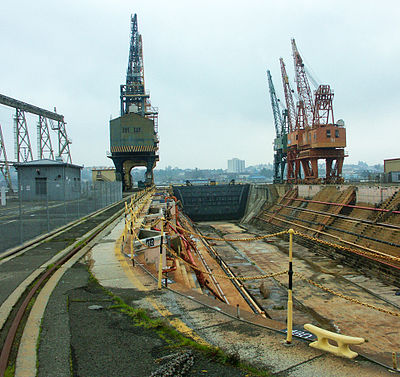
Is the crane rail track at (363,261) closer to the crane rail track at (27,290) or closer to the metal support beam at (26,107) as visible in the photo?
the crane rail track at (27,290)

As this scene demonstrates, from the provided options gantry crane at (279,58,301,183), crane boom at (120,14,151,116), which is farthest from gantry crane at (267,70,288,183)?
crane boom at (120,14,151,116)

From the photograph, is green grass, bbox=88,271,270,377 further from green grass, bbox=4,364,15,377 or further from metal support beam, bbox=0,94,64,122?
metal support beam, bbox=0,94,64,122

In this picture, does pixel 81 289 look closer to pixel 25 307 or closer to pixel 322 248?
pixel 25 307

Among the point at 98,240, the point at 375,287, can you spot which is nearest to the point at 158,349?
the point at 98,240

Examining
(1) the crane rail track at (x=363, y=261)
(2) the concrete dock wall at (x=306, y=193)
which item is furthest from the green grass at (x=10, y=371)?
(2) the concrete dock wall at (x=306, y=193)

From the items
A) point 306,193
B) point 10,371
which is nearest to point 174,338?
point 10,371

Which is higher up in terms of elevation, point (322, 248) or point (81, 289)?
point (81, 289)

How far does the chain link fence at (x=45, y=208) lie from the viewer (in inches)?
484

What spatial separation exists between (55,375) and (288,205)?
144 ft

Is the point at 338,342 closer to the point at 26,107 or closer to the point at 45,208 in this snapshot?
the point at 45,208

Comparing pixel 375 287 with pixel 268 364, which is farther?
pixel 375 287

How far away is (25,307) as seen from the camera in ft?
20.6

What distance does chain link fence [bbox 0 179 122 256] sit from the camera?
1230cm

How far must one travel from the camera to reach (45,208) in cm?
1762
